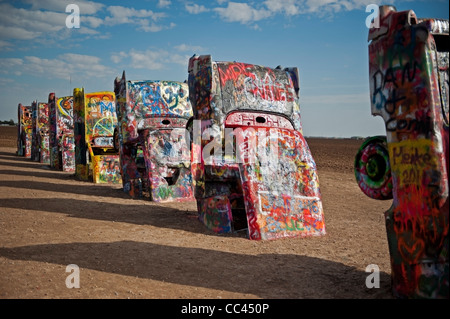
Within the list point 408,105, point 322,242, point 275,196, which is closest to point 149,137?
point 275,196

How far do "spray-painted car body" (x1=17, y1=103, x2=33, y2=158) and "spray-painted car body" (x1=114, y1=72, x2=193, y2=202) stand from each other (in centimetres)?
1526

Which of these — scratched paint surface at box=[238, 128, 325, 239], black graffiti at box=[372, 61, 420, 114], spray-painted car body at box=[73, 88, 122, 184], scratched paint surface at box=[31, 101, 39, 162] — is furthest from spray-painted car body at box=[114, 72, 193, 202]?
scratched paint surface at box=[31, 101, 39, 162]

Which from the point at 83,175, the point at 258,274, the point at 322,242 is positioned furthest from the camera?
the point at 83,175

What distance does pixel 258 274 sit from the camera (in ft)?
16.5

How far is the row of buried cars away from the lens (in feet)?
12.4

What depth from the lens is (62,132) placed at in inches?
704

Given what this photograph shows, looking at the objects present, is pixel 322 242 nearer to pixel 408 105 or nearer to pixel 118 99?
pixel 408 105

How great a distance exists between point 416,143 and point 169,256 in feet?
11.0

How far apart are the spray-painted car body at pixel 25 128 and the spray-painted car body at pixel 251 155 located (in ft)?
64.5

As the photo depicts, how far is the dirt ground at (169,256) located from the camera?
4.45 metres

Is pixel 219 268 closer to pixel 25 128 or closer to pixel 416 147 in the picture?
pixel 416 147

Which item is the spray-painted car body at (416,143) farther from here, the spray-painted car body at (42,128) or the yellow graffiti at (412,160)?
the spray-painted car body at (42,128)

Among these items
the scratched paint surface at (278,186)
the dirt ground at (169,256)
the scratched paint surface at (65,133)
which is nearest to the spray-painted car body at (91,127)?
the scratched paint surface at (65,133)
